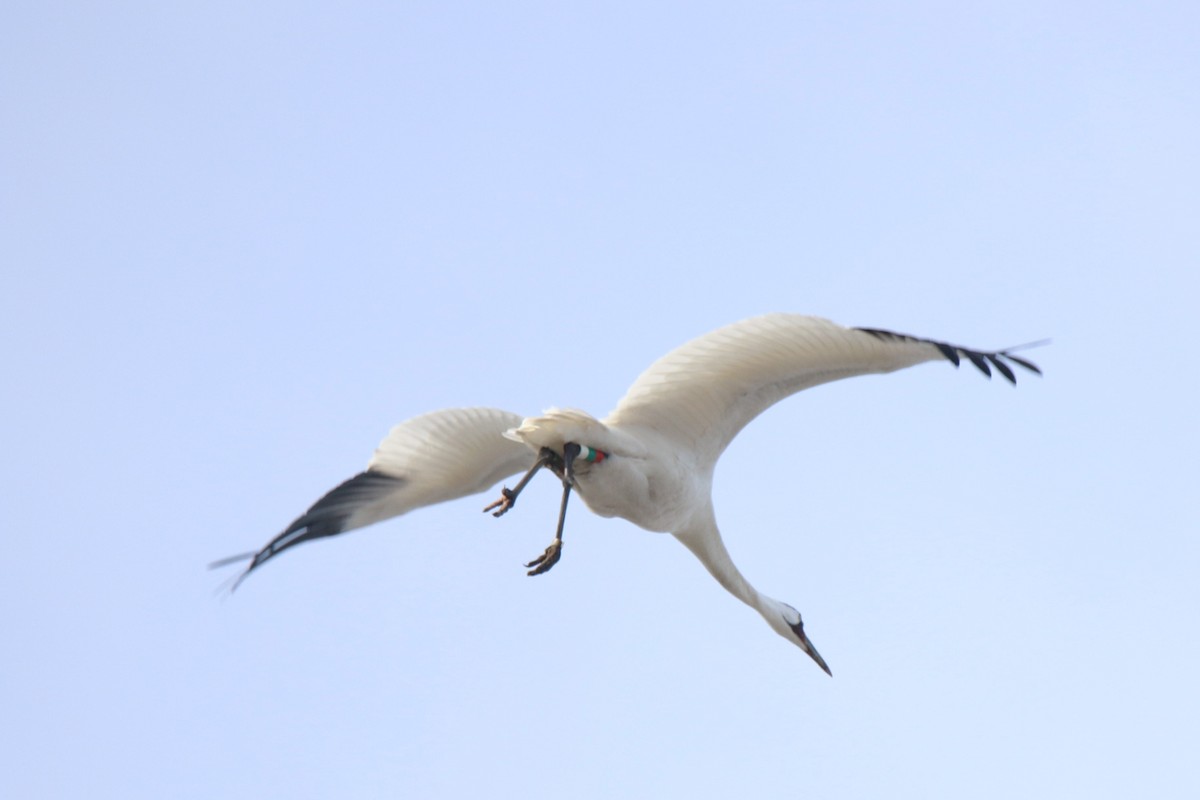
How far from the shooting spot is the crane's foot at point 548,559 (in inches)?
486

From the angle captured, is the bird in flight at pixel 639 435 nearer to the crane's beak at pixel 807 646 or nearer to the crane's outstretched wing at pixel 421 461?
the crane's outstretched wing at pixel 421 461

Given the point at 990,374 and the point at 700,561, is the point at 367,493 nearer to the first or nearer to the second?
the point at 700,561

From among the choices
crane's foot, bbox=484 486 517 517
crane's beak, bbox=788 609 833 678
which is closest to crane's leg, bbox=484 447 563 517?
crane's foot, bbox=484 486 517 517

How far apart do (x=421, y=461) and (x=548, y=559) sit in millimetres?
1041

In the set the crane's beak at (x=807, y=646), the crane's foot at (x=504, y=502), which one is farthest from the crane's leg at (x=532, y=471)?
the crane's beak at (x=807, y=646)

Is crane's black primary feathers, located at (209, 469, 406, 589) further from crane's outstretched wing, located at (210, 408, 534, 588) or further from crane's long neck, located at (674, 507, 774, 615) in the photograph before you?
crane's long neck, located at (674, 507, 774, 615)

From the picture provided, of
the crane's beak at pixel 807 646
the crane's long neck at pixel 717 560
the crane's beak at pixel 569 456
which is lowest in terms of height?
the crane's beak at pixel 807 646

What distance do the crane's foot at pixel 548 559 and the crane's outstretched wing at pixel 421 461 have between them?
27.3 inches

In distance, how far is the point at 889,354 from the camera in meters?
12.3

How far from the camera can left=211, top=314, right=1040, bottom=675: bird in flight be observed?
12172 mm

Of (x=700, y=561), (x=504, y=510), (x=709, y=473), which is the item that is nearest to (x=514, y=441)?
(x=504, y=510)

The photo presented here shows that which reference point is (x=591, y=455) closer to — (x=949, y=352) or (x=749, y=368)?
(x=749, y=368)

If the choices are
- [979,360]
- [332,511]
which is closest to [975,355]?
[979,360]

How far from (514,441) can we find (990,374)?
9.87 feet
